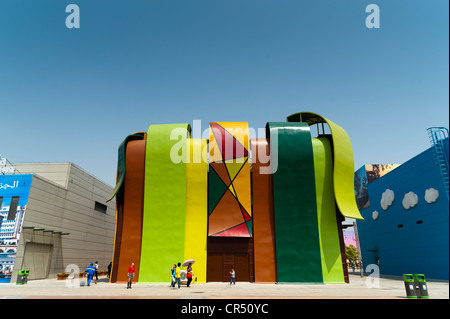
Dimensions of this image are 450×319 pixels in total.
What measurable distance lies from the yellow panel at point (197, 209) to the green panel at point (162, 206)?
0.45m

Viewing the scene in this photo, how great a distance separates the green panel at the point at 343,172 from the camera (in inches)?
935

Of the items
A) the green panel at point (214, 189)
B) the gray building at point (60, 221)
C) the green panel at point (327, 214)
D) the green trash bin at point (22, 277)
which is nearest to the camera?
the green trash bin at point (22, 277)

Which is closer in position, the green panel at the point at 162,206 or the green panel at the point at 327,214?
the green panel at the point at 327,214

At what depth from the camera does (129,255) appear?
23.3 m

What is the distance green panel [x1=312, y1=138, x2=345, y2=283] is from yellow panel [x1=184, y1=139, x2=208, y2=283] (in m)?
9.67

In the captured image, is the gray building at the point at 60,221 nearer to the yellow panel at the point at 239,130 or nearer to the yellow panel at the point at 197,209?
the yellow panel at the point at 197,209

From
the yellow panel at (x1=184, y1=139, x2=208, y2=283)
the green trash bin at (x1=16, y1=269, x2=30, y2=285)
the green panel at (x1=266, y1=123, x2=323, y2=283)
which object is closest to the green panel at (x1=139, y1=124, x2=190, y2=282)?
the yellow panel at (x1=184, y1=139, x2=208, y2=283)

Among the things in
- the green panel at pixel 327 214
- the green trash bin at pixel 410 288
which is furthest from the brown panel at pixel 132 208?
the green trash bin at pixel 410 288

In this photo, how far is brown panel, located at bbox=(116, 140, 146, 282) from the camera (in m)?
23.2

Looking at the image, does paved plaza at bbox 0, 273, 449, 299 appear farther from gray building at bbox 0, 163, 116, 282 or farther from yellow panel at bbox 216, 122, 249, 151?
yellow panel at bbox 216, 122, 249, 151

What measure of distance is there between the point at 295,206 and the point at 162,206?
1132cm

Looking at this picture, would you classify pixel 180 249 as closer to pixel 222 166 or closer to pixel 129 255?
pixel 129 255
